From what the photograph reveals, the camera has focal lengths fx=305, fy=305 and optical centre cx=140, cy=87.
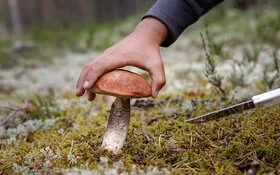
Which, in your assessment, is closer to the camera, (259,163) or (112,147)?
(259,163)

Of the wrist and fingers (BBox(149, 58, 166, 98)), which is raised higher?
the wrist

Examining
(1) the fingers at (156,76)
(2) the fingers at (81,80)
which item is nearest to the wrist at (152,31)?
(1) the fingers at (156,76)

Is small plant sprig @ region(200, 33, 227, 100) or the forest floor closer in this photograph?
the forest floor

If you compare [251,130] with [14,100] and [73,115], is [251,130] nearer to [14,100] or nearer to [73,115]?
[73,115]

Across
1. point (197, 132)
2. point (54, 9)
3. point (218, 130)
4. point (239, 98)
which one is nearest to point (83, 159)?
point (197, 132)

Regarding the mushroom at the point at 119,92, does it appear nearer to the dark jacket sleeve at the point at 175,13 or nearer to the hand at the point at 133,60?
Answer: the hand at the point at 133,60

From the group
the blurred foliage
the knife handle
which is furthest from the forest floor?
the knife handle

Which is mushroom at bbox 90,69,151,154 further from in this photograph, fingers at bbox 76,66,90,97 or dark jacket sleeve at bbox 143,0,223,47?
dark jacket sleeve at bbox 143,0,223,47
